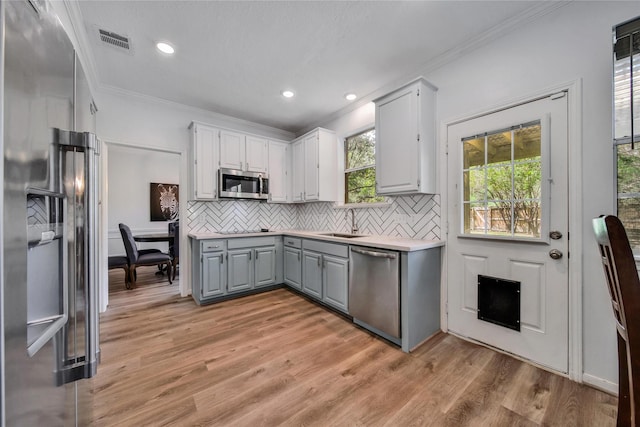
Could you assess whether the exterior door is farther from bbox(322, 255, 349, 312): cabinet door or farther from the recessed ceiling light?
the recessed ceiling light

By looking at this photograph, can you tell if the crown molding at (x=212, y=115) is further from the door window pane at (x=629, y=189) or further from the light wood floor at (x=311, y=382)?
the door window pane at (x=629, y=189)

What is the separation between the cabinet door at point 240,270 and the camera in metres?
3.37

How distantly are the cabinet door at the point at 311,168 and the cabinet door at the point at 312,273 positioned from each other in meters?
0.95

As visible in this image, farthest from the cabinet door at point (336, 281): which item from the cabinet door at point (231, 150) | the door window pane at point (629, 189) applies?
the door window pane at point (629, 189)

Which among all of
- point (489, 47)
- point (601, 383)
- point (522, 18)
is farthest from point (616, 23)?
point (601, 383)

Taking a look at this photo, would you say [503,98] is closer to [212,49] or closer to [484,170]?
[484,170]

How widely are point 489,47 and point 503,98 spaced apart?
505 millimetres

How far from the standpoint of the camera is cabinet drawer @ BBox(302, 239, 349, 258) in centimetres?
277

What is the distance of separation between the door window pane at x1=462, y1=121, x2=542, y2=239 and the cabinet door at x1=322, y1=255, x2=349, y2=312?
4.24 feet

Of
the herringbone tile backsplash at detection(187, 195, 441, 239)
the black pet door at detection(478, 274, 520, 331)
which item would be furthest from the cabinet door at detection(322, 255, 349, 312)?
the black pet door at detection(478, 274, 520, 331)

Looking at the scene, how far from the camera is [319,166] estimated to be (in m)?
3.74

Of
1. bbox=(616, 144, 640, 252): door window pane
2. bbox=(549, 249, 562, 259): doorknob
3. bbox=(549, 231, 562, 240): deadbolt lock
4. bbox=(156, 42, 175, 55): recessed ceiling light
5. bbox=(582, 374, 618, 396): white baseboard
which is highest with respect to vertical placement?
bbox=(156, 42, 175, 55): recessed ceiling light

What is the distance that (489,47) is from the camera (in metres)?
2.19

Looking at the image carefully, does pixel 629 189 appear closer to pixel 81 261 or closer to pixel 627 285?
pixel 627 285
